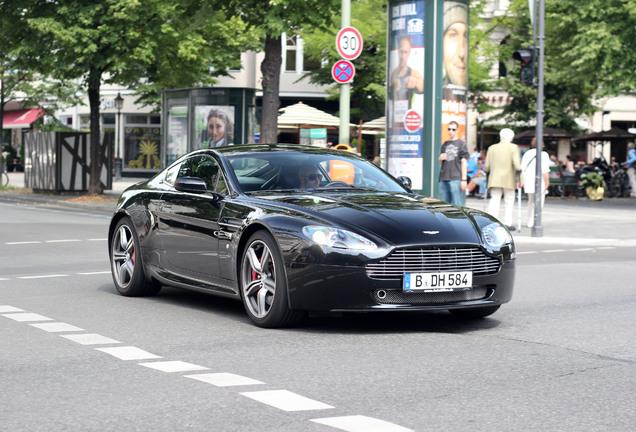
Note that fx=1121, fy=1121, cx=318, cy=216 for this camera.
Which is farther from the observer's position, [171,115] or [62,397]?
[171,115]

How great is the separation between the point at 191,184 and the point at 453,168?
36.5 ft

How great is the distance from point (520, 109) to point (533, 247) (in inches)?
1293

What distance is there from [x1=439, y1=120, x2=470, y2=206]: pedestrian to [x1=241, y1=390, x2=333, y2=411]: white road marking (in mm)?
14050

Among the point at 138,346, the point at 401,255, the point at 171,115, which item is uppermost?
the point at 171,115

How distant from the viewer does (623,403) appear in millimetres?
5629

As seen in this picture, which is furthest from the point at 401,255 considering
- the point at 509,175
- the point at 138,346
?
the point at 509,175

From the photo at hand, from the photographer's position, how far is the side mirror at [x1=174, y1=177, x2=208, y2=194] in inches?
357

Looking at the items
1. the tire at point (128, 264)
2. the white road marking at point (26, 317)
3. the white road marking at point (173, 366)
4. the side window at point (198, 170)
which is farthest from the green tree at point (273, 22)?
the white road marking at point (173, 366)

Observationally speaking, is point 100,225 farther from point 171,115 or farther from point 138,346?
point 138,346

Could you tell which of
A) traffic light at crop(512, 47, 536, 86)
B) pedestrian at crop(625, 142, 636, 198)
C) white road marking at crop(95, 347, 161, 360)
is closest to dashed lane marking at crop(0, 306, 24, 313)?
white road marking at crop(95, 347, 161, 360)

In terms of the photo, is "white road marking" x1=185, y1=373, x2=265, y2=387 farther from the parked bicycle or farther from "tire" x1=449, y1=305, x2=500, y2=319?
the parked bicycle

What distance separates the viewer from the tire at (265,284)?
7988 mm

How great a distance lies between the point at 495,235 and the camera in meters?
8.35

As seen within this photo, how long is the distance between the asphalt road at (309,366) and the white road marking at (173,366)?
12 millimetres
